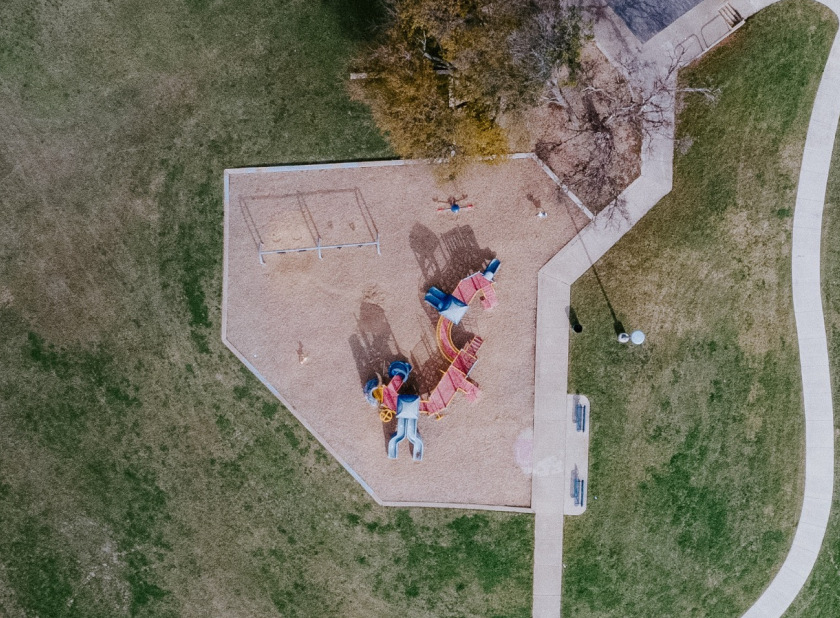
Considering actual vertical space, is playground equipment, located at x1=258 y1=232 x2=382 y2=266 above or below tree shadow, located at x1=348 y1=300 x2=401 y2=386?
above

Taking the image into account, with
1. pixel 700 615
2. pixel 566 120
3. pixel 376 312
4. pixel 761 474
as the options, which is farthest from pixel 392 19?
pixel 700 615

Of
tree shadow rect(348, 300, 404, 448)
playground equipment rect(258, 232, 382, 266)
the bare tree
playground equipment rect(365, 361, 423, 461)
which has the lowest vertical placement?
playground equipment rect(365, 361, 423, 461)

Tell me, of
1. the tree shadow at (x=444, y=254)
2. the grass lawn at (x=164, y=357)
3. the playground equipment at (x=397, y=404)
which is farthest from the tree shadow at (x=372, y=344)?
the grass lawn at (x=164, y=357)

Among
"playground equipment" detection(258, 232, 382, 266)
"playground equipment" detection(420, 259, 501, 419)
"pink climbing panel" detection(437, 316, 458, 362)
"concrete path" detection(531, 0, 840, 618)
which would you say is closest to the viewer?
"playground equipment" detection(420, 259, 501, 419)

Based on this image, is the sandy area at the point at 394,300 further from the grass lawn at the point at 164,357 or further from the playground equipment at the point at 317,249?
the grass lawn at the point at 164,357

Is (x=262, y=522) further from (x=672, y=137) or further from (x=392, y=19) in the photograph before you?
(x=672, y=137)

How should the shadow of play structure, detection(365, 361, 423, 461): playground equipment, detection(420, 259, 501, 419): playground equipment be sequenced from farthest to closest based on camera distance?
detection(420, 259, 501, 419): playground equipment → the shadow of play structure → detection(365, 361, 423, 461): playground equipment

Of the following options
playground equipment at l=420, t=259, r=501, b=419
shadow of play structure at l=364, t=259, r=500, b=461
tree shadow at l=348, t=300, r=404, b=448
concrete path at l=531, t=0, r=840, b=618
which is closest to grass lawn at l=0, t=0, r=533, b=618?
concrete path at l=531, t=0, r=840, b=618

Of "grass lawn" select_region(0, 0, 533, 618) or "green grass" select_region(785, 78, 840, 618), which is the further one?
"green grass" select_region(785, 78, 840, 618)

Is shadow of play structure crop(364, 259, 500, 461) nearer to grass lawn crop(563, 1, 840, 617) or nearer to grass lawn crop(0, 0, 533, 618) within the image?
grass lawn crop(0, 0, 533, 618)
